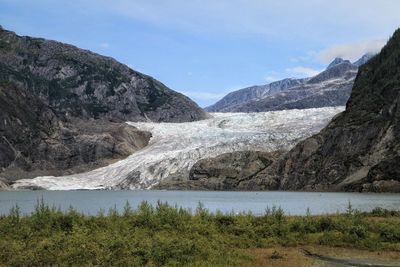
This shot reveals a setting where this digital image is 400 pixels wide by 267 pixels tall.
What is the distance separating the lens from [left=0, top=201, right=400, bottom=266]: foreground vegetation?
66.6ft

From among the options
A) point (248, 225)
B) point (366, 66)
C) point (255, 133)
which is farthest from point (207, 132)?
point (248, 225)

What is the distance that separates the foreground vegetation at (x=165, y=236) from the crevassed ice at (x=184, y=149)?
130 m

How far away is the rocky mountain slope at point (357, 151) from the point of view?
355ft

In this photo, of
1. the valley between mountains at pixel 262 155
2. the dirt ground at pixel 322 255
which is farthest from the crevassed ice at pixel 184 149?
the dirt ground at pixel 322 255

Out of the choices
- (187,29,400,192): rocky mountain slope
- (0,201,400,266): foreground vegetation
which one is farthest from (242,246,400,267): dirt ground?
(187,29,400,192): rocky mountain slope

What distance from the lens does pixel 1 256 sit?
2031 centimetres

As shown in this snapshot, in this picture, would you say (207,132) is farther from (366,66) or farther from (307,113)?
(366,66)

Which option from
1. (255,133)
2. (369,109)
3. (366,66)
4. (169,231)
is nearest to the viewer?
(169,231)

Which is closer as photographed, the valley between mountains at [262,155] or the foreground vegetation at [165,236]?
the foreground vegetation at [165,236]

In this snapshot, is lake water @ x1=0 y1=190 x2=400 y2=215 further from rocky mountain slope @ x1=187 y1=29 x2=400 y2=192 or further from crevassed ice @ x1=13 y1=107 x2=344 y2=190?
crevassed ice @ x1=13 y1=107 x2=344 y2=190

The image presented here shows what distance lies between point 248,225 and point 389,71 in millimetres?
112925

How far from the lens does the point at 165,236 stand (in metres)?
24.3

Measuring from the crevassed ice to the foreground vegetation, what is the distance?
426 ft

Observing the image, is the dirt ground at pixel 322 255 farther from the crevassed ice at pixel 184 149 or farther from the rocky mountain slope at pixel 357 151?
the crevassed ice at pixel 184 149
